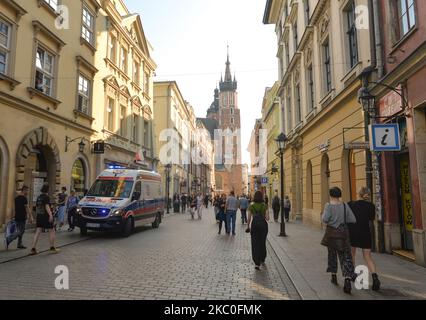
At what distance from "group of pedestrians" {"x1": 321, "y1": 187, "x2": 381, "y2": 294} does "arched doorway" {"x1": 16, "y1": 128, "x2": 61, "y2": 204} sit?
12.2 m

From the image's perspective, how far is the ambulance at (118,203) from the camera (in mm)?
12500

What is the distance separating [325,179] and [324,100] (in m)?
3.63

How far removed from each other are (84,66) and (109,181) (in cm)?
828

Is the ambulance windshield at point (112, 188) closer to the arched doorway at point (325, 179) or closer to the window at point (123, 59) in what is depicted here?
the arched doorway at point (325, 179)

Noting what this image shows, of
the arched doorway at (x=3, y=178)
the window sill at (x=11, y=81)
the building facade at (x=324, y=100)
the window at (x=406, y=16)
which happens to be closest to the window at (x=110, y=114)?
the window sill at (x=11, y=81)

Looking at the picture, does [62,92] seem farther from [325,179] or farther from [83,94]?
[325,179]

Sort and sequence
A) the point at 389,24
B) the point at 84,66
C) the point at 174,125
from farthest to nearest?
the point at 174,125 → the point at 84,66 → the point at 389,24

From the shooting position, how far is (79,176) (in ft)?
62.8

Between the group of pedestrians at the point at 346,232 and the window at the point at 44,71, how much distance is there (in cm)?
1388

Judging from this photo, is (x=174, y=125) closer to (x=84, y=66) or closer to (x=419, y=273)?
(x=84, y=66)

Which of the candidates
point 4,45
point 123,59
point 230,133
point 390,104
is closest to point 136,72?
point 123,59
